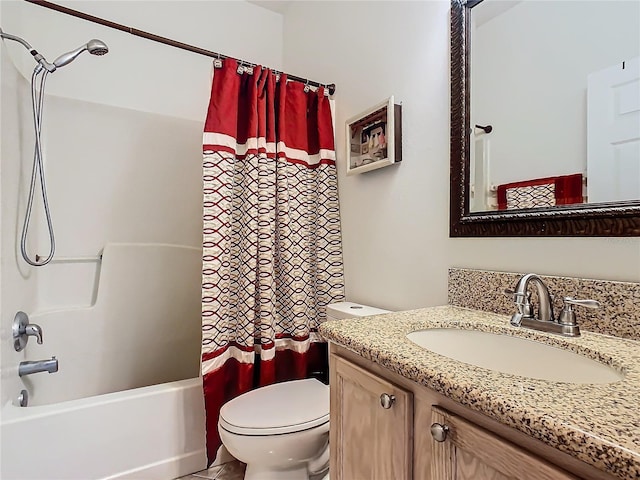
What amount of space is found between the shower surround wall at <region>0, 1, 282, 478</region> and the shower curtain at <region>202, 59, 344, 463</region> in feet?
1.09

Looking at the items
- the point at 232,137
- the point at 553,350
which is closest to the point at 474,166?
the point at 553,350

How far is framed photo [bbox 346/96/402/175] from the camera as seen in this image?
143 centimetres

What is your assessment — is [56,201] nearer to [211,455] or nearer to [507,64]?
[211,455]

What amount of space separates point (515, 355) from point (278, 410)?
0.83 metres

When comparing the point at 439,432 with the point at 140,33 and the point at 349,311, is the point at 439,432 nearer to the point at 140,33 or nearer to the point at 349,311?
the point at 349,311

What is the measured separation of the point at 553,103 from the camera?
3.21ft

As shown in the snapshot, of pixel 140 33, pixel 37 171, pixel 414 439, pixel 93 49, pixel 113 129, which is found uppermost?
pixel 140 33

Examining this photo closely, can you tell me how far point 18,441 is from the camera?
1215 millimetres

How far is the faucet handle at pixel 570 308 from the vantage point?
2.70ft

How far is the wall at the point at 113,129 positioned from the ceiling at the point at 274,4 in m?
0.08

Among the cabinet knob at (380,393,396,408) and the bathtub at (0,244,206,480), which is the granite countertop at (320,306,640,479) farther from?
the bathtub at (0,244,206,480)

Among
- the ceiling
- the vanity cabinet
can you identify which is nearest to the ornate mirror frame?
the vanity cabinet

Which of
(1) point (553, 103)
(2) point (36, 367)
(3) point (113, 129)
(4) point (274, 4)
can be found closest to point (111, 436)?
(2) point (36, 367)

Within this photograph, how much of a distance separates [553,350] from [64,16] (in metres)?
2.52
